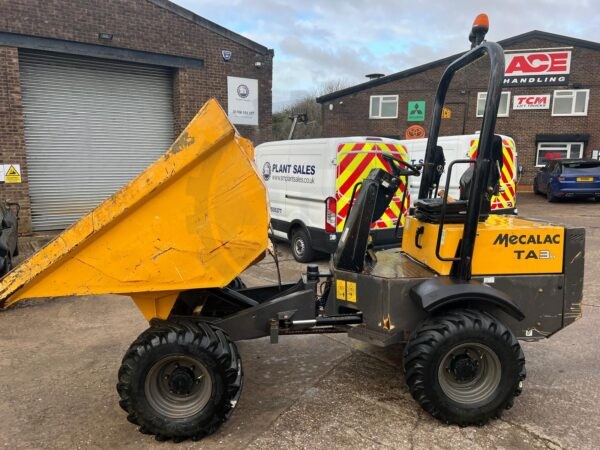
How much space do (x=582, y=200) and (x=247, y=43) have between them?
13363mm

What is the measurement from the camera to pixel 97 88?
35.6 feet

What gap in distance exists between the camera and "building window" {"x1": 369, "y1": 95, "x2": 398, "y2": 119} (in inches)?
1019

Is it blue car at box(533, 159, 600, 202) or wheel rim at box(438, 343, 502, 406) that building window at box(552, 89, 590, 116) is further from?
wheel rim at box(438, 343, 502, 406)

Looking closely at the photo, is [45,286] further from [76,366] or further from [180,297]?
[76,366]

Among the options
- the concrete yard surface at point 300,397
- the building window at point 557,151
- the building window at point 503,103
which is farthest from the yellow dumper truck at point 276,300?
the building window at point 557,151

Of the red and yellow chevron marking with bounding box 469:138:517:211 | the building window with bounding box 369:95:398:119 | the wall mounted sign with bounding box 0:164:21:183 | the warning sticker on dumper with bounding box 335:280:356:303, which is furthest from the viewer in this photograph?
the building window with bounding box 369:95:398:119

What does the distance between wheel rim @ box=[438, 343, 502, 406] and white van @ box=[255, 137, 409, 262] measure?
3.64 meters

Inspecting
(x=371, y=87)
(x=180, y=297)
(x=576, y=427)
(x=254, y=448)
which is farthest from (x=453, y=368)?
(x=371, y=87)

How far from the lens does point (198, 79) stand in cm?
1182

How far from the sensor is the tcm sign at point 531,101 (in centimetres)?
2314

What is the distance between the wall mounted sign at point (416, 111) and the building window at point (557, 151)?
5848 mm

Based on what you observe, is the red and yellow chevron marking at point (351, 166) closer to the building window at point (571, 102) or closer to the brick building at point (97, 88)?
the brick building at point (97, 88)

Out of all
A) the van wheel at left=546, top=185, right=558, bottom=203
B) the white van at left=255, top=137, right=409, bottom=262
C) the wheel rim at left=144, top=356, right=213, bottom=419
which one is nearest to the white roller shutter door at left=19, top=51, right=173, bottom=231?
the white van at left=255, top=137, right=409, bottom=262

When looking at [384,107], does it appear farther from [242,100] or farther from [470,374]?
[470,374]
